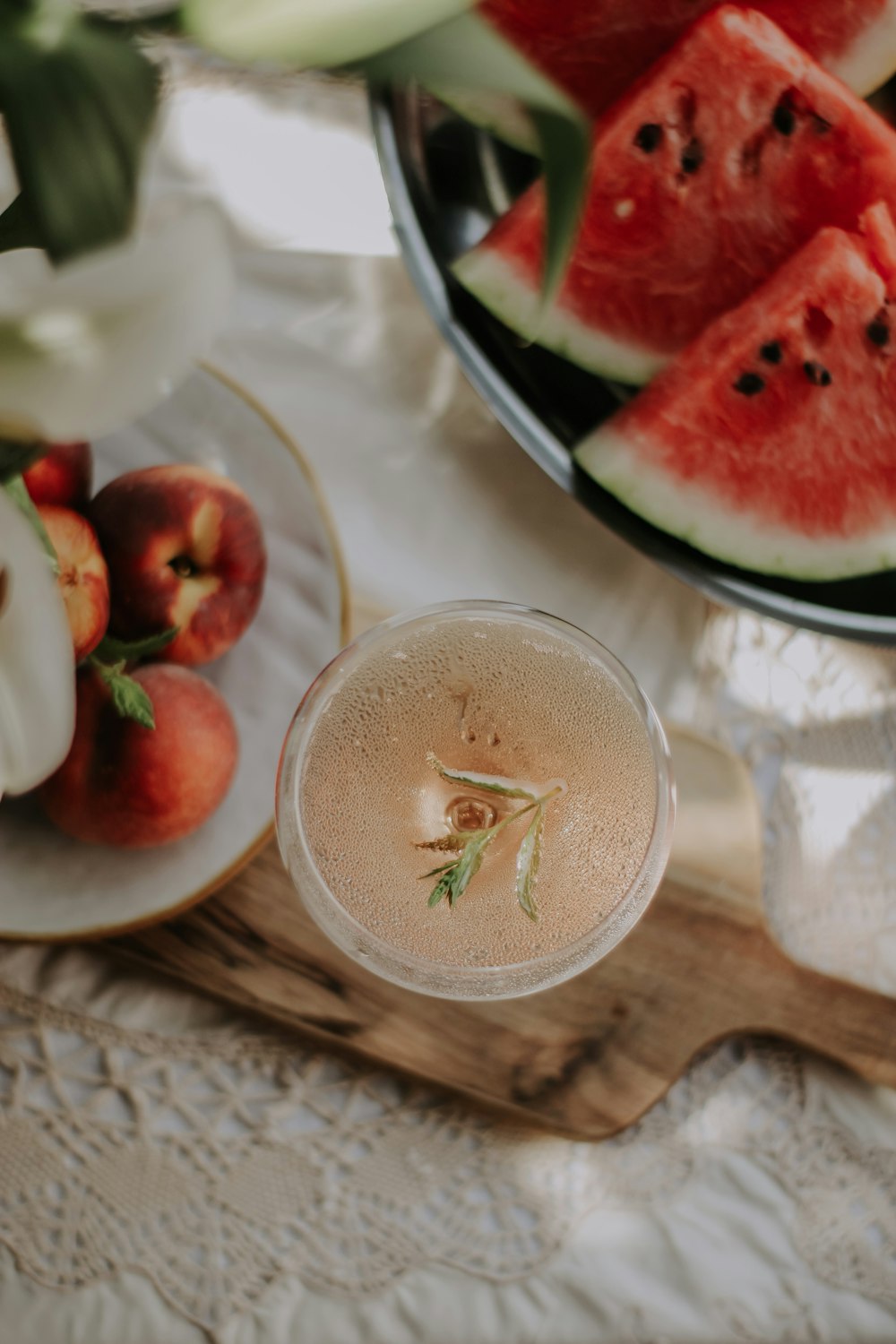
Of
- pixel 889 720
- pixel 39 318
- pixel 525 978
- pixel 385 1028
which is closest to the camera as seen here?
pixel 39 318

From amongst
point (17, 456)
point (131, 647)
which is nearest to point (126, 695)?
point (131, 647)

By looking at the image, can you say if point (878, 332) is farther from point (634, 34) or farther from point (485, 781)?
point (485, 781)

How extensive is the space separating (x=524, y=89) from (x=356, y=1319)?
0.75 meters

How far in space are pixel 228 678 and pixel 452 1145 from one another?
1.14 ft

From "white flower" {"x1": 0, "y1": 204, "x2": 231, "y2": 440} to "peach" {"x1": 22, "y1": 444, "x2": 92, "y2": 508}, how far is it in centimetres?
37

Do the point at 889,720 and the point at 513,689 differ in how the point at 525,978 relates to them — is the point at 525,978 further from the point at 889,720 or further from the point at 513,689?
the point at 889,720

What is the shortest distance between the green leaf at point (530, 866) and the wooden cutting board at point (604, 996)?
0.58 feet

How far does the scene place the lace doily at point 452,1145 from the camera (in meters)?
0.74

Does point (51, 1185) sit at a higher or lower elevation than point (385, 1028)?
lower

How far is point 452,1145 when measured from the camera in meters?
0.76

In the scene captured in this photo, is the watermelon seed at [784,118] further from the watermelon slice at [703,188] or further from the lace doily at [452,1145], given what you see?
the lace doily at [452,1145]

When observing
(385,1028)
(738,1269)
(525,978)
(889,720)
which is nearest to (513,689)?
(525,978)

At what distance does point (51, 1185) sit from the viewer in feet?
2.42

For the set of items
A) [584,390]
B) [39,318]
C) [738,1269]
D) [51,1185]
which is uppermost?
[39,318]
